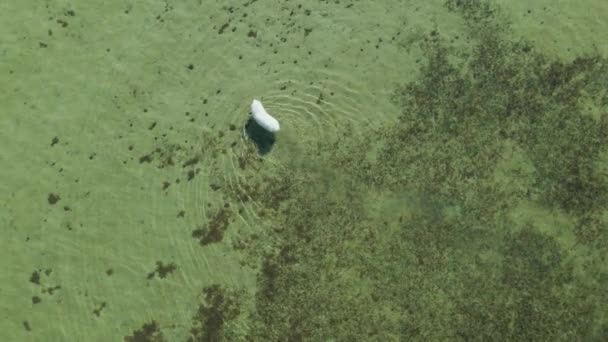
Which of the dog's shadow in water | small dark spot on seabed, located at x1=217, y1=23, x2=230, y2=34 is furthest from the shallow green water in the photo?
the dog's shadow in water

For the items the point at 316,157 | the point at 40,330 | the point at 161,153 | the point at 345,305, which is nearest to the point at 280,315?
the point at 345,305

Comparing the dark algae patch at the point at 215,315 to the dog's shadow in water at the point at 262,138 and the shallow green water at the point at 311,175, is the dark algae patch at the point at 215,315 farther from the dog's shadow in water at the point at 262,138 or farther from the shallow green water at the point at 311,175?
the dog's shadow in water at the point at 262,138

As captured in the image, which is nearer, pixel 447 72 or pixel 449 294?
pixel 449 294

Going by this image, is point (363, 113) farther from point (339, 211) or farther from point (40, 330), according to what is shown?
point (40, 330)

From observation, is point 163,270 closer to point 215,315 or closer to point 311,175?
point 215,315

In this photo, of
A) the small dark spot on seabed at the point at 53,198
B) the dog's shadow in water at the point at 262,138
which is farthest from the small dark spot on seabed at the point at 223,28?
the small dark spot on seabed at the point at 53,198
